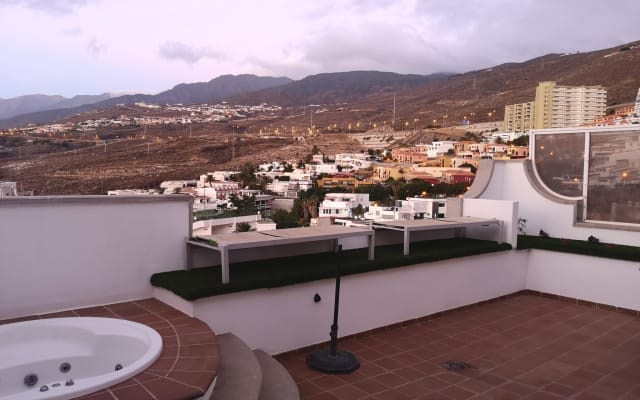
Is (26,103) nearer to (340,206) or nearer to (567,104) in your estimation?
(340,206)

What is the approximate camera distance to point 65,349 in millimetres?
3758

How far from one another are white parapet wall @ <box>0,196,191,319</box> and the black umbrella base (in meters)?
1.70

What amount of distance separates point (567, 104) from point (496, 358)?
75.4 metres

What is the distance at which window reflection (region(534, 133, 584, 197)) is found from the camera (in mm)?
8164

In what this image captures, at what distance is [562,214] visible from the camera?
26.5ft

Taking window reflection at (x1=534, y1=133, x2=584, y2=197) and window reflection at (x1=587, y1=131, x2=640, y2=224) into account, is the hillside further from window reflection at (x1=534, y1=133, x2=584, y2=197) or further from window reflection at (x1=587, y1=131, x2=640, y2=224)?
window reflection at (x1=587, y1=131, x2=640, y2=224)

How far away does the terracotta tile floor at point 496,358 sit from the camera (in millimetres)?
4090

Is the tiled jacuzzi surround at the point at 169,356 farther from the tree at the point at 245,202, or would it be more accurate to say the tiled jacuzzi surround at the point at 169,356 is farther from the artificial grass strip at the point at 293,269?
the tree at the point at 245,202

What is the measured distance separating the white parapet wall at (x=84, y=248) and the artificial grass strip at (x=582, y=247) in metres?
5.44

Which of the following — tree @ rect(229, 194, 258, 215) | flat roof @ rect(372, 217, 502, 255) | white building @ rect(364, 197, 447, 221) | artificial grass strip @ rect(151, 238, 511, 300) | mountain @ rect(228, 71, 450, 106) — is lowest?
tree @ rect(229, 194, 258, 215)

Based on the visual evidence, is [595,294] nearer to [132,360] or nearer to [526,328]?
[526,328]

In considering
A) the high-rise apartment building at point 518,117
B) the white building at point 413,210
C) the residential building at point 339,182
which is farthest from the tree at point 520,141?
the white building at point 413,210

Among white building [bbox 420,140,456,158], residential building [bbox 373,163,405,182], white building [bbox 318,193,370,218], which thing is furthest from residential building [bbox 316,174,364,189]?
white building [bbox 420,140,456,158]

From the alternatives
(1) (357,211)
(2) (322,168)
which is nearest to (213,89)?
(2) (322,168)
